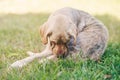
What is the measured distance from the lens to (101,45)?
5777 millimetres

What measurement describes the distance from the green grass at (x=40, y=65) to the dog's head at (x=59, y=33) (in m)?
0.24

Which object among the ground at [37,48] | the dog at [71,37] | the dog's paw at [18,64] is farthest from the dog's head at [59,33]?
the dog's paw at [18,64]

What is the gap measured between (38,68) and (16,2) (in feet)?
21.4

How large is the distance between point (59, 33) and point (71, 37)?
0.20 m

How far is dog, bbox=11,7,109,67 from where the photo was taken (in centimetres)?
532

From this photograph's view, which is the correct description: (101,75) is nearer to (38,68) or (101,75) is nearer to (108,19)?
(38,68)

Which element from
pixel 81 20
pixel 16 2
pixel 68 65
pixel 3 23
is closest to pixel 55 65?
pixel 68 65

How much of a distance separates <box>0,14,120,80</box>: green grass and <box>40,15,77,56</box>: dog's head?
238 millimetres

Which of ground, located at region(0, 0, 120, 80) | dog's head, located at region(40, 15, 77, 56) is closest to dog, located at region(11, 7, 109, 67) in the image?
dog's head, located at region(40, 15, 77, 56)

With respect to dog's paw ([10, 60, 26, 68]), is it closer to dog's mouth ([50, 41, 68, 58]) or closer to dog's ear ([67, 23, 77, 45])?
dog's mouth ([50, 41, 68, 58])

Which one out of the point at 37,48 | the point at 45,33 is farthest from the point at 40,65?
the point at 37,48

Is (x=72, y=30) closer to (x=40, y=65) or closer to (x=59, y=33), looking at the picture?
(x=59, y=33)

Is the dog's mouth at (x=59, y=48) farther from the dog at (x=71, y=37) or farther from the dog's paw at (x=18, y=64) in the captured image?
the dog's paw at (x=18, y=64)

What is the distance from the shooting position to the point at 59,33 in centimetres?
529
